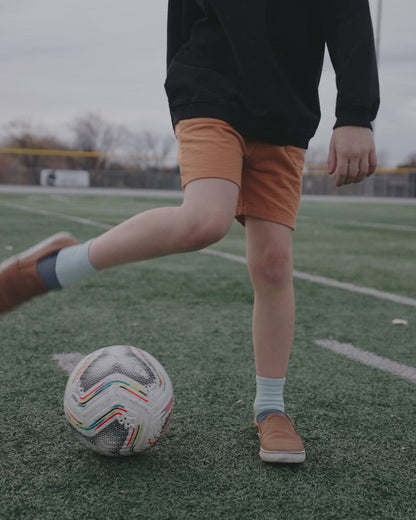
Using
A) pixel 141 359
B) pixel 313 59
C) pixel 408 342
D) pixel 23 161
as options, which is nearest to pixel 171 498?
pixel 141 359

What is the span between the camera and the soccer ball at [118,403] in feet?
Result: 5.81

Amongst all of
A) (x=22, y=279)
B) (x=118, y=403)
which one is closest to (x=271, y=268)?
(x=118, y=403)

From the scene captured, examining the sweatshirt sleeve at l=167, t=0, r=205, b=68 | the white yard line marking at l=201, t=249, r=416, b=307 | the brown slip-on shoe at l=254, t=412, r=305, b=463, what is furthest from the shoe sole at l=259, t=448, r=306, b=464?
the white yard line marking at l=201, t=249, r=416, b=307

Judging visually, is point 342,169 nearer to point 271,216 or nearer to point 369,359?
point 271,216

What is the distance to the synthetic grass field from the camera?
1569 millimetres

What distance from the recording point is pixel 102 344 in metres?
3.02

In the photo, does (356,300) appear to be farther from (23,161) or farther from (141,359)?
(23,161)

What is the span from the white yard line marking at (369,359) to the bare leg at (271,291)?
2.91ft

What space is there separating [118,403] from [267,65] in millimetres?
1112

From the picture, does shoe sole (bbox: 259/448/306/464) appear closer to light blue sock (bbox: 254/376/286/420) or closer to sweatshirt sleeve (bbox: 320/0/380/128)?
light blue sock (bbox: 254/376/286/420)

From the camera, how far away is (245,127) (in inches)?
69.3

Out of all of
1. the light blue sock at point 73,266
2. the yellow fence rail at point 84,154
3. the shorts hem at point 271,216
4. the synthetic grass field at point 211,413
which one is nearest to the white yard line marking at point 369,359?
the synthetic grass field at point 211,413

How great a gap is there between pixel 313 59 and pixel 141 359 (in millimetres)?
1114

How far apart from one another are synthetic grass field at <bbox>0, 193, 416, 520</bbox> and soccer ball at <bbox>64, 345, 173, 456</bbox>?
0.24 feet
